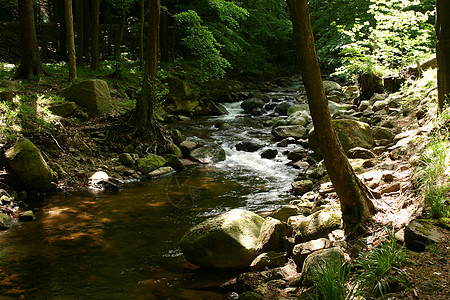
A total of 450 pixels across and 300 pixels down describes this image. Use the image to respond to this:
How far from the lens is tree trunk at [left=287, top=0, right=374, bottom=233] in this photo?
3709 mm

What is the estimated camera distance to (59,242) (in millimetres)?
4867

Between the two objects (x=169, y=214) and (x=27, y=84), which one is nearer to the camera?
(x=169, y=214)

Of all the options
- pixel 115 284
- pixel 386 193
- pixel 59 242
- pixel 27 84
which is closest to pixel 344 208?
pixel 386 193

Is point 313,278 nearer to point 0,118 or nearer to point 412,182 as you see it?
point 412,182

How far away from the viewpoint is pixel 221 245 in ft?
14.0

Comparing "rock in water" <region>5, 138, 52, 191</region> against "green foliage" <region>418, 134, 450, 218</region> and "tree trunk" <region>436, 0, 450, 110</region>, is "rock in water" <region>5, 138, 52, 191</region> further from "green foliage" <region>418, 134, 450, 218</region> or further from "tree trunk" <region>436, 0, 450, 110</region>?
"tree trunk" <region>436, 0, 450, 110</region>

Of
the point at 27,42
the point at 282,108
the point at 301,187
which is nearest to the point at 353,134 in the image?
the point at 301,187

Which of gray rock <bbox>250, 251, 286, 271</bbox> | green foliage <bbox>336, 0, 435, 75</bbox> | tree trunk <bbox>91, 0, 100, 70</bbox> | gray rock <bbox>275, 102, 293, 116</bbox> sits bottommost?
gray rock <bbox>250, 251, 286, 271</bbox>

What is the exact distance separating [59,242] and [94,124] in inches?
205

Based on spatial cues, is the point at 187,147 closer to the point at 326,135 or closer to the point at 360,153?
the point at 360,153

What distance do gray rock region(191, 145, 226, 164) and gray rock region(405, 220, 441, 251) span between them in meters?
6.67

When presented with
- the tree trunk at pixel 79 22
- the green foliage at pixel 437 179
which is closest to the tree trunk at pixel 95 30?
the tree trunk at pixel 79 22

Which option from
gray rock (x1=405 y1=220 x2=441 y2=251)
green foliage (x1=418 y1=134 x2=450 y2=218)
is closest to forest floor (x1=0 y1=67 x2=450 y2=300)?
gray rock (x1=405 y1=220 x2=441 y2=251)

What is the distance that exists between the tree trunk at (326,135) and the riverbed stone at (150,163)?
Result: 17.7 feet
